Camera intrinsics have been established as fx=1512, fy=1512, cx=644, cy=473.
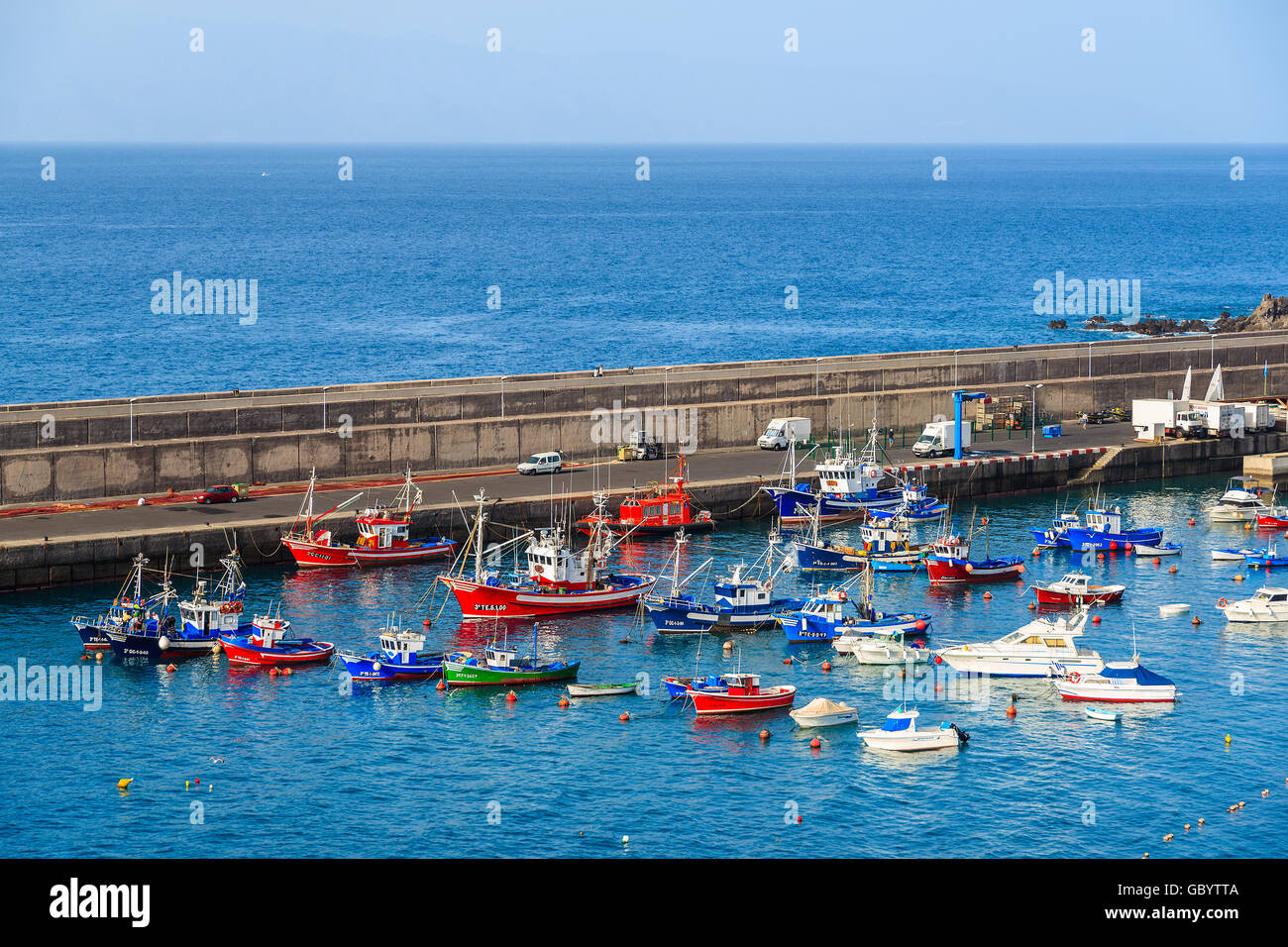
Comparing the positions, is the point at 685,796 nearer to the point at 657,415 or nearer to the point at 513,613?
the point at 513,613

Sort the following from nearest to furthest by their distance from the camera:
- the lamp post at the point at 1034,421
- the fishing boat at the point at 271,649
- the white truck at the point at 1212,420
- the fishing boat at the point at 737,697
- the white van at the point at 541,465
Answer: the fishing boat at the point at 737,697 < the fishing boat at the point at 271,649 < the white van at the point at 541,465 < the lamp post at the point at 1034,421 < the white truck at the point at 1212,420

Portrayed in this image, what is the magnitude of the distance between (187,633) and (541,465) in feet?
98.2

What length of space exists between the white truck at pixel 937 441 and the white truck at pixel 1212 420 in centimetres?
1579

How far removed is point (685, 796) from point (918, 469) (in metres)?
46.9

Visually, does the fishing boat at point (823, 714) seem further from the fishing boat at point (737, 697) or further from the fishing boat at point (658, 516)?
the fishing boat at point (658, 516)

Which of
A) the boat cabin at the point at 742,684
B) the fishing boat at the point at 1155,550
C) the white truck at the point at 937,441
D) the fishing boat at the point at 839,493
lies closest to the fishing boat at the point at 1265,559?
the fishing boat at the point at 1155,550

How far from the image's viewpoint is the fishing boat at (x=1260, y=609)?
6656 centimetres

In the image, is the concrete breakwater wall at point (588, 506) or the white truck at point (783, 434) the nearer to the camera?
the concrete breakwater wall at point (588, 506)

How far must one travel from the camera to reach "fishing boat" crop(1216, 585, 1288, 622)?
66.6 m

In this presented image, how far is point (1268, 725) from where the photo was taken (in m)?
53.5

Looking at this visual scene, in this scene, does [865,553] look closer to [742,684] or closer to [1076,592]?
[1076,592]

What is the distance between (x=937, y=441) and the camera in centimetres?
9462
